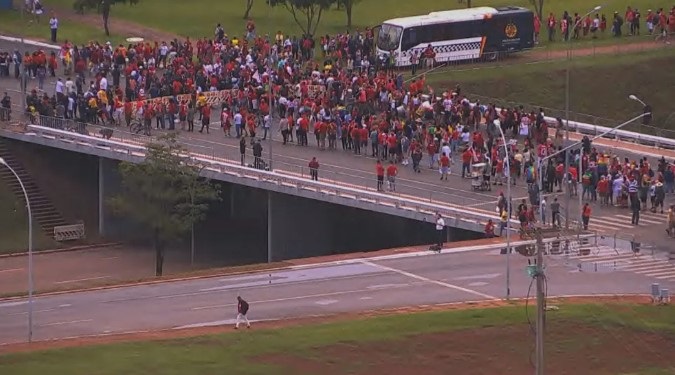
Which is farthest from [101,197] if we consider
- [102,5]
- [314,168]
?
[102,5]

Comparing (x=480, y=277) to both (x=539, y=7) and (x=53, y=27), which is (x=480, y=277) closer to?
(x=53, y=27)

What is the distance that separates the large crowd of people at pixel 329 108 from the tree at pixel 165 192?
327 cm

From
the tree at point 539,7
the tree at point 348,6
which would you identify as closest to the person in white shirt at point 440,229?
the tree at point 348,6

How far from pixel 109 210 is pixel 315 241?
10090 mm

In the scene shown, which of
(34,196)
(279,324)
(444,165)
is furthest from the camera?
(34,196)

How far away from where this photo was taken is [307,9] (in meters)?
99.9

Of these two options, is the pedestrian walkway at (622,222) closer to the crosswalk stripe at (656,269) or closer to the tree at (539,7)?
the crosswalk stripe at (656,269)

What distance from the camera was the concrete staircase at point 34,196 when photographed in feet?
269

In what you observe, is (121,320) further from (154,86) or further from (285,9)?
(285,9)

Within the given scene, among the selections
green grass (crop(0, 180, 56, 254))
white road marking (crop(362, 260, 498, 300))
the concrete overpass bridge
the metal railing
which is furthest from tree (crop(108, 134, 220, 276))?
the metal railing

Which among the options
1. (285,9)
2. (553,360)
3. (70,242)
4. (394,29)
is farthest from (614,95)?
(553,360)

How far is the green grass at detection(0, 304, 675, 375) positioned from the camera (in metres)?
57.4

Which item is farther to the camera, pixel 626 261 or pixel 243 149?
→ pixel 243 149

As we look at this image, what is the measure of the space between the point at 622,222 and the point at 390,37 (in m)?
25.0
